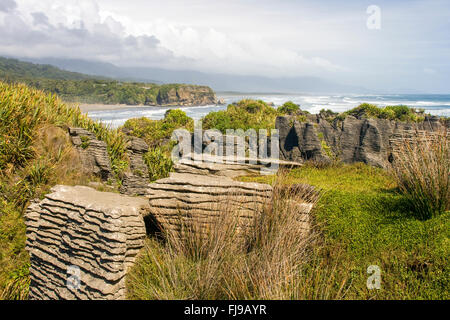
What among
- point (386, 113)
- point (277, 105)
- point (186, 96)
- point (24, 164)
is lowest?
point (24, 164)

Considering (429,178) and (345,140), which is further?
(345,140)

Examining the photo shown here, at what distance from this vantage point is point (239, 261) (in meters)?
4.30

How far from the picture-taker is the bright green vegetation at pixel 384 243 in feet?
12.1

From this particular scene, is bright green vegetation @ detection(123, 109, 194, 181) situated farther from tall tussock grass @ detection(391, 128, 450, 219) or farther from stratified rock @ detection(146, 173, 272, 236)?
tall tussock grass @ detection(391, 128, 450, 219)

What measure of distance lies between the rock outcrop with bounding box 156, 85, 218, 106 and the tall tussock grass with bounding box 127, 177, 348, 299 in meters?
57.9

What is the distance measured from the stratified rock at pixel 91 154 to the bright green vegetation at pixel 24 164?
0.75ft

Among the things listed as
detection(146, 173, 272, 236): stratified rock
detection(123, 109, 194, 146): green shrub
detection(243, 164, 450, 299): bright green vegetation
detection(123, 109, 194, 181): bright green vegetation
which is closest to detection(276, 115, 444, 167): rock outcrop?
detection(243, 164, 450, 299): bright green vegetation

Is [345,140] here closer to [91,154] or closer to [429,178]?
[429,178]

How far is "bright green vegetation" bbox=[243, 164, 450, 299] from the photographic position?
12.1 feet

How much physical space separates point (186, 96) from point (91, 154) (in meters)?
55.2

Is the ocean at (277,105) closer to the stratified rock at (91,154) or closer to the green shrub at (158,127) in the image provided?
the green shrub at (158,127)

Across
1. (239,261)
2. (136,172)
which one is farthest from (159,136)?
(239,261)
